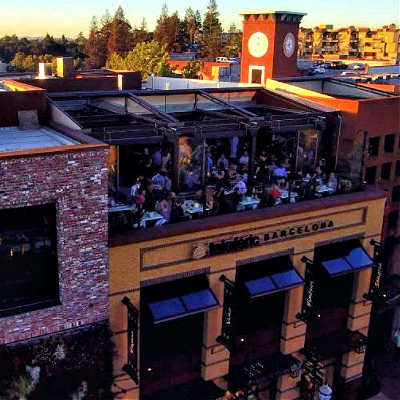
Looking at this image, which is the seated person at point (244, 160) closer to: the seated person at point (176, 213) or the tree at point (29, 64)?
the seated person at point (176, 213)

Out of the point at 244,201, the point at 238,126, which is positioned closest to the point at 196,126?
the point at 238,126

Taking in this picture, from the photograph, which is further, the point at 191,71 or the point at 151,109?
the point at 191,71

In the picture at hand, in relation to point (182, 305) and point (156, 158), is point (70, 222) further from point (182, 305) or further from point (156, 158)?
point (156, 158)

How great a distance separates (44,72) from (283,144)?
2126cm

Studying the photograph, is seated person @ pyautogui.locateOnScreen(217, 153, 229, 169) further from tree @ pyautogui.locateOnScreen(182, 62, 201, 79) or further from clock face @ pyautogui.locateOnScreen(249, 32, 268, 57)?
tree @ pyautogui.locateOnScreen(182, 62, 201, 79)

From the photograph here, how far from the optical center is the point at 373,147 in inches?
953

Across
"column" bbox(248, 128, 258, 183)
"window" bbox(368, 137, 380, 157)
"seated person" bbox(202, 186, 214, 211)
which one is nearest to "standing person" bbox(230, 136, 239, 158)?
"column" bbox(248, 128, 258, 183)

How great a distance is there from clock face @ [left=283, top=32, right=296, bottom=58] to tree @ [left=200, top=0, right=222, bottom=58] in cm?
7883

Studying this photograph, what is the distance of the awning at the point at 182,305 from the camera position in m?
15.2

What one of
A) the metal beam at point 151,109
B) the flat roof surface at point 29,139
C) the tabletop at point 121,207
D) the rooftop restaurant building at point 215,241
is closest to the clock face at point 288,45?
the rooftop restaurant building at point 215,241

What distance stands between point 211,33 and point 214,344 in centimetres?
10421

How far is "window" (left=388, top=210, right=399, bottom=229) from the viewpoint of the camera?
26156mm

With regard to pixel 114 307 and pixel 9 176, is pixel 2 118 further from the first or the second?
pixel 114 307

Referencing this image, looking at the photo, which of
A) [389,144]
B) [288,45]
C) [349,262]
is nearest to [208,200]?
[349,262]
